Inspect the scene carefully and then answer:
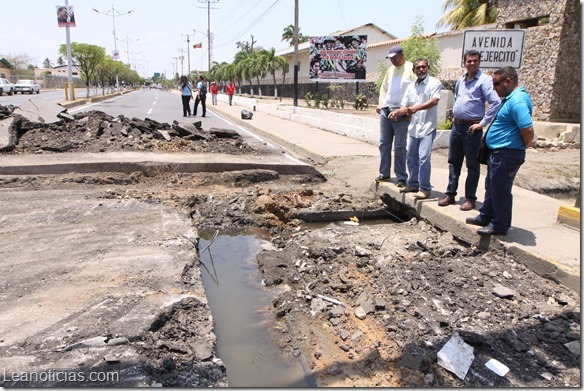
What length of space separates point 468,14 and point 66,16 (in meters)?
23.4

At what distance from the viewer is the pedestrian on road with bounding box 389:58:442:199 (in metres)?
5.55

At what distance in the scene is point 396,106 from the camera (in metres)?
6.23

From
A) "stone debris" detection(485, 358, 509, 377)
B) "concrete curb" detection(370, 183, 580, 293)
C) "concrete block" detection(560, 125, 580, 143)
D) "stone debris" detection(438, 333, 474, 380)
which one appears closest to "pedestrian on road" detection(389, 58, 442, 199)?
"concrete curb" detection(370, 183, 580, 293)

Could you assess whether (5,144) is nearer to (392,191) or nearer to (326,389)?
(392,191)

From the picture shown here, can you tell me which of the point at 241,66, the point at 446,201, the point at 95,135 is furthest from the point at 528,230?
the point at 241,66

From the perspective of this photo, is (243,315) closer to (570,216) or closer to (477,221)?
(477,221)

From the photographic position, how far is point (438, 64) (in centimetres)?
1883

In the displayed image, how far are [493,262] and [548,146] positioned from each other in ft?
29.8

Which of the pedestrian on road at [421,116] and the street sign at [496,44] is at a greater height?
the street sign at [496,44]

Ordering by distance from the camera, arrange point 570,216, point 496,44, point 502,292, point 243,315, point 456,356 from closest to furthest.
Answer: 1. point 456,356
2. point 502,292
3. point 243,315
4. point 570,216
5. point 496,44

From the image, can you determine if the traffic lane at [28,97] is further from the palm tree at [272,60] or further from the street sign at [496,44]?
the street sign at [496,44]

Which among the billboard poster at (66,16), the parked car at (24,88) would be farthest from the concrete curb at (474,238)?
the parked car at (24,88)

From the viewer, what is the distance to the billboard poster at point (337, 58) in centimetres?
2389

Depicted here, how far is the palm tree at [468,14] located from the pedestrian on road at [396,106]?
66.5 ft
